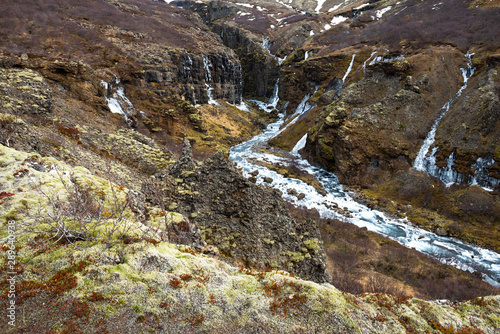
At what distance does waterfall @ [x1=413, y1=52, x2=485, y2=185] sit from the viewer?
3102cm

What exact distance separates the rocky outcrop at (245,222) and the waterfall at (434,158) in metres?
29.6

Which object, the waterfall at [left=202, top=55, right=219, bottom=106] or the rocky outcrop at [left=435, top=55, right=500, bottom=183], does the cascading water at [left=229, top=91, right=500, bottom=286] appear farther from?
the waterfall at [left=202, top=55, right=219, bottom=106]

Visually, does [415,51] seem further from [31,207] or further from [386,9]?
[386,9]

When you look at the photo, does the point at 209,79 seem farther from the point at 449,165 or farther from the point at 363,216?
the point at 449,165

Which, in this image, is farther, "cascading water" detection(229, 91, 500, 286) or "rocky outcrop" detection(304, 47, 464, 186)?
"rocky outcrop" detection(304, 47, 464, 186)

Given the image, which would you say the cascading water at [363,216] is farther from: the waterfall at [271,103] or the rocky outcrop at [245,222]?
the waterfall at [271,103]

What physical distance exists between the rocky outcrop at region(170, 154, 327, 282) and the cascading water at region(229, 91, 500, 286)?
1804 centimetres

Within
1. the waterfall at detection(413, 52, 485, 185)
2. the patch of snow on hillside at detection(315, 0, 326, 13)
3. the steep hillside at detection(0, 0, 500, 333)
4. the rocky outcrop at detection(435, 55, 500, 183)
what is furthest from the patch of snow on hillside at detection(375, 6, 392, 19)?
the rocky outcrop at detection(435, 55, 500, 183)

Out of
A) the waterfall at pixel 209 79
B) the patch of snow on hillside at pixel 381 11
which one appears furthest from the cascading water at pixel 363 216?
the patch of snow on hillside at pixel 381 11

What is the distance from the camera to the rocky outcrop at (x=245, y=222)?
11047mm

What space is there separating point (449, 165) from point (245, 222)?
1353 inches

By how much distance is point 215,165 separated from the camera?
42.5 feet

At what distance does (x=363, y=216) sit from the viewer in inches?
1153

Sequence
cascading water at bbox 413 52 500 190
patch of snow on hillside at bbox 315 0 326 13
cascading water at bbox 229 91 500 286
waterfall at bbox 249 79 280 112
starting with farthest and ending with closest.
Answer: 1. patch of snow on hillside at bbox 315 0 326 13
2. waterfall at bbox 249 79 280 112
3. cascading water at bbox 413 52 500 190
4. cascading water at bbox 229 91 500 286
